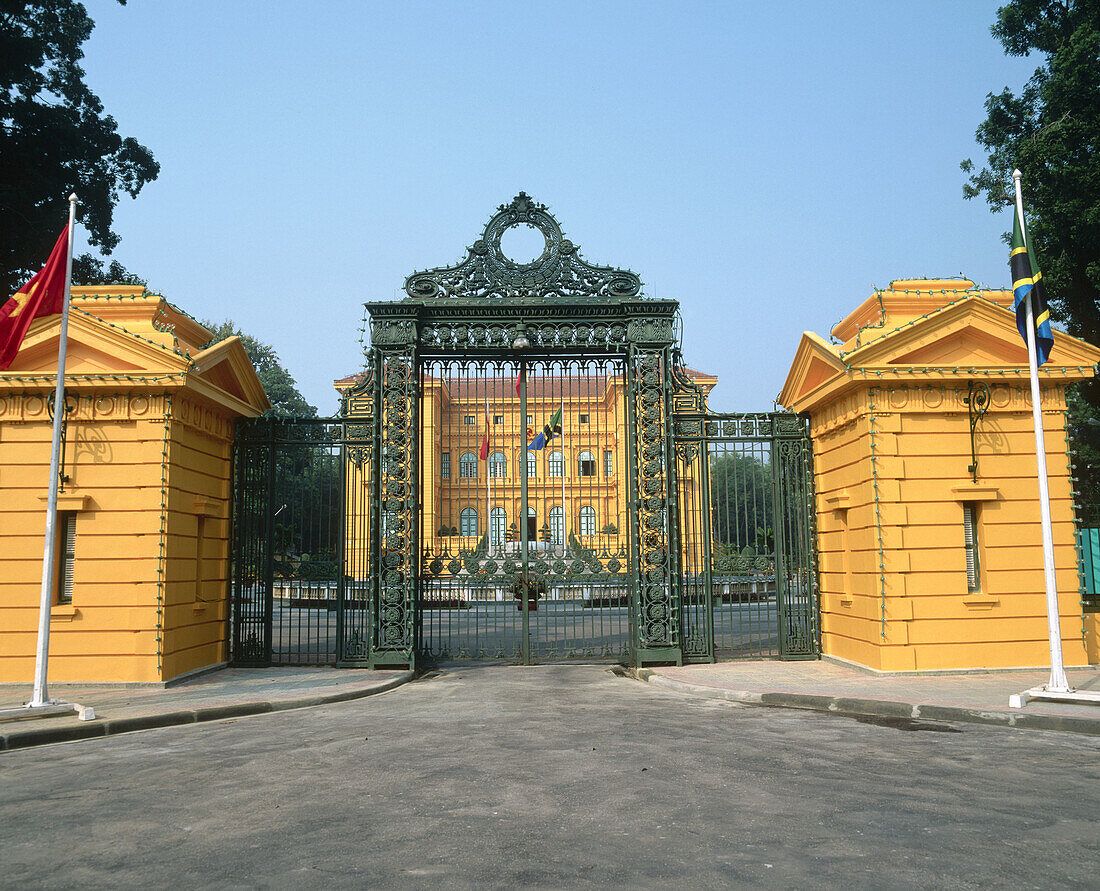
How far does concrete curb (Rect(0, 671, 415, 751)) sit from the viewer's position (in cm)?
873

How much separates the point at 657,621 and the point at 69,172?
2196 cm

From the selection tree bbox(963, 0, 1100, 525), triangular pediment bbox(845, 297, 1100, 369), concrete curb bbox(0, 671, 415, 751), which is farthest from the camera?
tree bbox(963, 0, 1100, 525)

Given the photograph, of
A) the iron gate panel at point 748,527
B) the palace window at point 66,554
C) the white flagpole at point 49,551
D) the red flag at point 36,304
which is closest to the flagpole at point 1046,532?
the iron gate panel at point 748,527

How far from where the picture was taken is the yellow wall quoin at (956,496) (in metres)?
12.2

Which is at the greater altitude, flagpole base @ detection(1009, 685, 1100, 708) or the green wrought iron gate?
the green wrought iron gate

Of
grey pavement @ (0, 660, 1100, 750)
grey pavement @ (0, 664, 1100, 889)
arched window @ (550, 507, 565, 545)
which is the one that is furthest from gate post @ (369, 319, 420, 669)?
grey pavement @ (0, 664, 1100, 889)

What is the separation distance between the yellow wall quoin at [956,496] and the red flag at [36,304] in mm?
10682

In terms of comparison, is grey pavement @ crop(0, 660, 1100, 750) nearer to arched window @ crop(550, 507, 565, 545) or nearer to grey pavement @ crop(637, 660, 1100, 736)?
grey pavement @ crop(637, 660, 1100, 736)

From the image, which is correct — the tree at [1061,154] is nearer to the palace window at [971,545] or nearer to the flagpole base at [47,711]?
the palace window at [971,545]

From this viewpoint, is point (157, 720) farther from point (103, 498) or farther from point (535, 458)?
point (535, 458)

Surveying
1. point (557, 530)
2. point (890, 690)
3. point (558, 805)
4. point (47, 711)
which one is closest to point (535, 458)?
point (557, 530)

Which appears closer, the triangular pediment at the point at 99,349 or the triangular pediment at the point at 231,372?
the triangular pediment at the point at 99,349

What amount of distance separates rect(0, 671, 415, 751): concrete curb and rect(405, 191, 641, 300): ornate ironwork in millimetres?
6742

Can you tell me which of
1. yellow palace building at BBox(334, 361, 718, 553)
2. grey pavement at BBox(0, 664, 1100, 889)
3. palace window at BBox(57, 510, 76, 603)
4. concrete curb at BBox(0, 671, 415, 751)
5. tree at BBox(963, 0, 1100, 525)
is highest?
tree at BBox(963, 0, 1100, 525)
